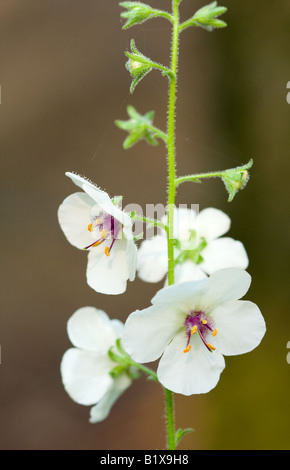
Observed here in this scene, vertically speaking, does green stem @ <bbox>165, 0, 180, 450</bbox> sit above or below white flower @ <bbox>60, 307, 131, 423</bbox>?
above

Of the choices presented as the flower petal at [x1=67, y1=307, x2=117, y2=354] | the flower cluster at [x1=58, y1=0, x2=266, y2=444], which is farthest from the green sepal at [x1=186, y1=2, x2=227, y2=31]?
the flower petal at [x1=67, y1=307, x2=117, y2=354]

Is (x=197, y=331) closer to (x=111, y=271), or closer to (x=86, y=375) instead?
(x=111, y=271)

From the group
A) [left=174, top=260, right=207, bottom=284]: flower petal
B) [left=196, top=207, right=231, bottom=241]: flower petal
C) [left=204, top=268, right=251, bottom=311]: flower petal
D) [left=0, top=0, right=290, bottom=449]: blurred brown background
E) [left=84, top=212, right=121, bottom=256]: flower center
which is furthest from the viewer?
[left=0, top=0, right=290, bottom=449]: blurred brown background

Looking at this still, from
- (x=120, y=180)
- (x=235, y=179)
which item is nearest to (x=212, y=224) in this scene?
(x=235, y=179)

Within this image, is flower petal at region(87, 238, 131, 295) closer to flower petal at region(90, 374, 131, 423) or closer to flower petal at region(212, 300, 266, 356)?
flower petal at region(212, 300, 266, 356)

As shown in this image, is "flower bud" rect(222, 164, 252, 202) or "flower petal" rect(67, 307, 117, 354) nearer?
"flower bud" rect(222, 164, 252, 202)

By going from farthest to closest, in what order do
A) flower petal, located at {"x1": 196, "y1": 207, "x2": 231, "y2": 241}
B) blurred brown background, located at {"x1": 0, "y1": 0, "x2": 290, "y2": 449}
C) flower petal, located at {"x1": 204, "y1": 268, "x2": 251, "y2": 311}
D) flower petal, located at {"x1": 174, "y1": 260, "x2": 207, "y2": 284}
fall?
blurred brown background, located at {"x1": 0, "y1": 0, "x2": 290, "y2": 449}
flower petal, located at {"x1": 196, "y1": 207, "x2": 231, "y2": 241}
flower petal, located at {"x1": 174, "y1": 260, "x2": 207, "y2": 284}
flower petal, located at {"x1": 204, "y1": 268, "x2": 251, "y2": 311}

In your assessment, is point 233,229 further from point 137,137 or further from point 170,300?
point 170,300
